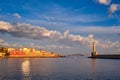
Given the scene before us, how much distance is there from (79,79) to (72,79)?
1235 mm

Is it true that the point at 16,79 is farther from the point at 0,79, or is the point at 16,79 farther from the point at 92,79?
the point at 92,79

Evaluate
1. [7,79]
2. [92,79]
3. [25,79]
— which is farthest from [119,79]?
[7,79]

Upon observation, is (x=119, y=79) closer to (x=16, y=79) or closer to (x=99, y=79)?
(x=99, y=79)

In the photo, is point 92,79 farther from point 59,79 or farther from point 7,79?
point 7,79

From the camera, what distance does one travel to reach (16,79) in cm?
4253

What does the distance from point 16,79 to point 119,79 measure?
58.8ft

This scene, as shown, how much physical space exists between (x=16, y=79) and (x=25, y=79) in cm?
156

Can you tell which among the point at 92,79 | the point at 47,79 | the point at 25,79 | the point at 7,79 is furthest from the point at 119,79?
the point at 7,79

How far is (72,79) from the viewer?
141 feet

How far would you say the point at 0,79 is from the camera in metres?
41.4

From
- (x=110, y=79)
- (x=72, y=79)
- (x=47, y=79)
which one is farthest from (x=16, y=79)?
(x=110, y=79)

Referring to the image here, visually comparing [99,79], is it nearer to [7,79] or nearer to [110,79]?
[110,79]

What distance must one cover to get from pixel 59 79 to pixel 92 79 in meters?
5.76

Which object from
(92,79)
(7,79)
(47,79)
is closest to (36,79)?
(47,79)
